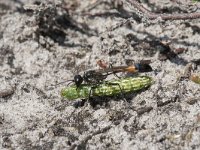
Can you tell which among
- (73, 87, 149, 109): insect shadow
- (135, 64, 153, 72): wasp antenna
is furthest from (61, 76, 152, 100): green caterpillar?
(135, 64, 153, 72): wasp antenna

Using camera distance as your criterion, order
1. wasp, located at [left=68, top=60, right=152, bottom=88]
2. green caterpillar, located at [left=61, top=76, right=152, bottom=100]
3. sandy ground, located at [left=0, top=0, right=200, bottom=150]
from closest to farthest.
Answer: sandy ground, located at [left=0, top=0, right=200, bottom=150]
green caterpillar, located at [left=61, top=76, right=152, bottom=100]
wasp, located at [left=68, top=60, right=152, bottom=88]

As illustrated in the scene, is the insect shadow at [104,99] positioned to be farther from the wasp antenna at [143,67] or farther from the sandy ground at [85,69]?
the wasp antenna at [143,67]

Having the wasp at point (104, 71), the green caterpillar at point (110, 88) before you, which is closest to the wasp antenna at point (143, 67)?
the wasp at point (104, 71)

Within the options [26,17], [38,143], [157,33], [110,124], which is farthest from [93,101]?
[26,17]

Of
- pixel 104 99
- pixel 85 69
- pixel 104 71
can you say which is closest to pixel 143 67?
pixel 104 71

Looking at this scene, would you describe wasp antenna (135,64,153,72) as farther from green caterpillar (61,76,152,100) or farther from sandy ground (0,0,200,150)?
green caterpillar (61,76,152,100)
